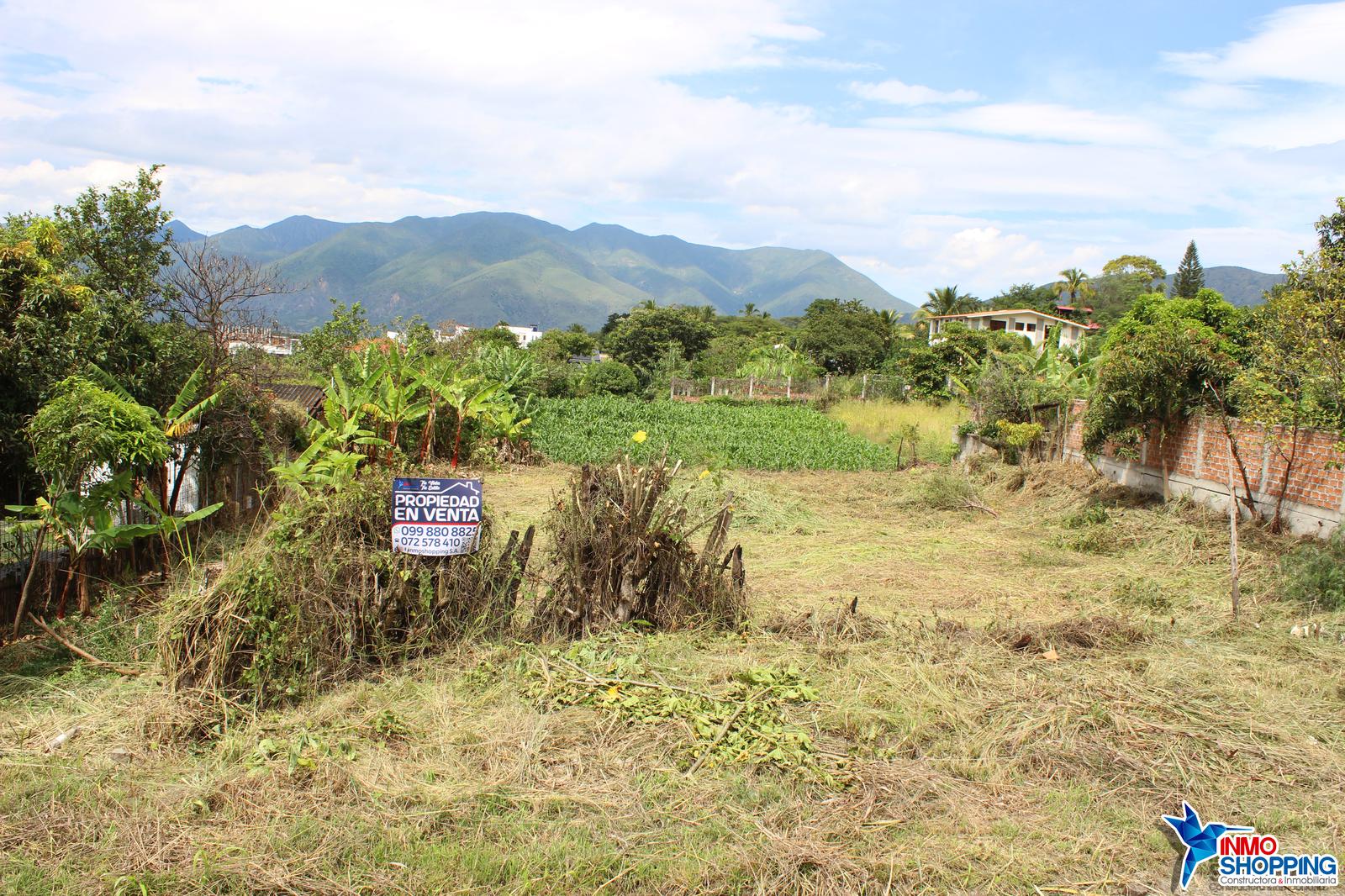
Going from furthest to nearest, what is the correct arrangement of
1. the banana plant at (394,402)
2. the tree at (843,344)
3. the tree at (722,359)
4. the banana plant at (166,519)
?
the tree at (843,344) → the tree at (722,359) → the banana plant at (394,402) → the banana plant at (166,519)

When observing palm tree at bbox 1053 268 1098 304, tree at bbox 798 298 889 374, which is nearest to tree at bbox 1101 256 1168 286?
palm tree at bbox 1053 268 1098 304

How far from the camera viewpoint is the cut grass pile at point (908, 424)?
799 inches

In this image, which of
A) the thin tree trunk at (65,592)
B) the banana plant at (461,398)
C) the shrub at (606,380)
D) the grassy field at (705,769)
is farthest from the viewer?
the shrub at (606,380)

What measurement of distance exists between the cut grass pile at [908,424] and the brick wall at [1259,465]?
6672 mm

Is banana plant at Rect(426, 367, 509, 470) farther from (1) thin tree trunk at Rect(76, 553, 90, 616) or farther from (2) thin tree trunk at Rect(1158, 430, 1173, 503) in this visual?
(2) thin tree trunk at Rect(1158, 430, 1173, 503)

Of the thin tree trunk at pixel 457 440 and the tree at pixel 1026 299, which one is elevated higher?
the tree at pixel 1026 299

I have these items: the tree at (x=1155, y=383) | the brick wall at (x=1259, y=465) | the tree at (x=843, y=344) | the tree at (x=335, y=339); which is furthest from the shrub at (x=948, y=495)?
the tree at (x=843, y=344)

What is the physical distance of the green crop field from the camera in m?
Answer: 19.1

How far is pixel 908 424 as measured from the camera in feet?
78.6

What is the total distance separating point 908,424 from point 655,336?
1066 inches

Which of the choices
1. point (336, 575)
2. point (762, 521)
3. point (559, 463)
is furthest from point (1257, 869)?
point (559, 463)

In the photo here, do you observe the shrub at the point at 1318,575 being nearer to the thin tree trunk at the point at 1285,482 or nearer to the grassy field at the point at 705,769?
the grassy field at the point at 705,769

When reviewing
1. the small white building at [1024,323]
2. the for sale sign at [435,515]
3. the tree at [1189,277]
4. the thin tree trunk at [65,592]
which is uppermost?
the tree at [1189,277]

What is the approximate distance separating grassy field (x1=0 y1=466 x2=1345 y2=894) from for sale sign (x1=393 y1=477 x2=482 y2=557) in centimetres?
77
